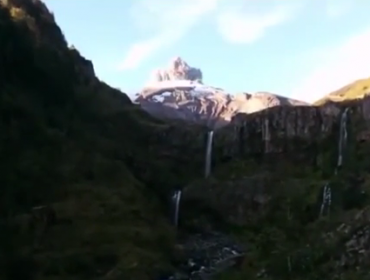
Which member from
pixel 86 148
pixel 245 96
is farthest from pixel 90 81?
pixel 245 96

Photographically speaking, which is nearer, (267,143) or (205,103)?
(267,143)

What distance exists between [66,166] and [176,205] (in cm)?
1042

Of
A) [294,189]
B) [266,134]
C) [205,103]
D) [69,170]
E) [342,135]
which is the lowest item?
[294,189]

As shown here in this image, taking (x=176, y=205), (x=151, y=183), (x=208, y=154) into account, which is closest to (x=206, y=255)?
(x=176, y=205)

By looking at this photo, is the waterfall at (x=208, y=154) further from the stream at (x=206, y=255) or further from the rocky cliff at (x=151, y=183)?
the stream at (x=206, y=255)

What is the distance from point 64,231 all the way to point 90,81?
129 feet

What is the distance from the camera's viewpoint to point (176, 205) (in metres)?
58.1

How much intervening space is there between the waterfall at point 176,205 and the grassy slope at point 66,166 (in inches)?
65.7

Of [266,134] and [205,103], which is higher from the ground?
[205,103]

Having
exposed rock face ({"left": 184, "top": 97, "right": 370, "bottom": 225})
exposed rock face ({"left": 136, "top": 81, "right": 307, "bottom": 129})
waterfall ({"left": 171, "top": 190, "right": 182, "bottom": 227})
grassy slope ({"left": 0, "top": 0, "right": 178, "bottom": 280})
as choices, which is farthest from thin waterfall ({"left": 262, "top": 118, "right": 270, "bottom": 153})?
exposed rock face ({"left": 136, "top": 81, "right": 307, "bottom": 129})

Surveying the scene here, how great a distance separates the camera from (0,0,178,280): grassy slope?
41656mm

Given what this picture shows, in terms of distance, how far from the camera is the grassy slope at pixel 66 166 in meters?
41.7

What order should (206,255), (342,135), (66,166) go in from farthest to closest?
1. (342,135)
2. (66,166)
3. (206,255)

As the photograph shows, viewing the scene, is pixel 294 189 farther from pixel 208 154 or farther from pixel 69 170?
pixel 69 170
